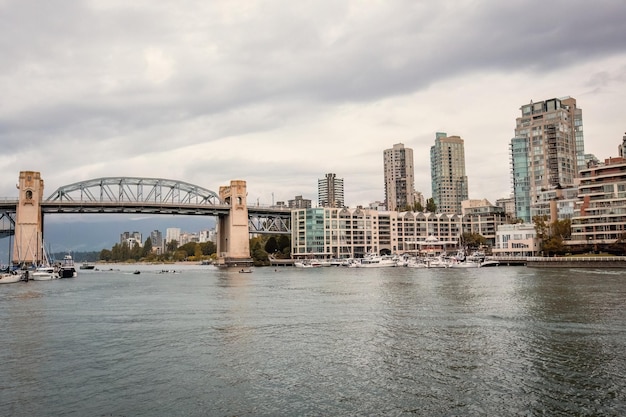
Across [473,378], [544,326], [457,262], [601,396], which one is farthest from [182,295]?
[457,262]

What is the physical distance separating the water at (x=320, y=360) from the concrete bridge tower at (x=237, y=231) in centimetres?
8956

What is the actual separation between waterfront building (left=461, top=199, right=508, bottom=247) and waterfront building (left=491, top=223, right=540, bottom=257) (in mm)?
42510

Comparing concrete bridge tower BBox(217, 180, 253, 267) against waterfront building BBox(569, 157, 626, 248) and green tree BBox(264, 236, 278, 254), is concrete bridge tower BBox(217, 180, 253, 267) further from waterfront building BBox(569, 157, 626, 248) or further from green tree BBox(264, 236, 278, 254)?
waterfront building BBox(569, 157, 626, 248)

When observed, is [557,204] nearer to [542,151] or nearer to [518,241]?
[518,241]

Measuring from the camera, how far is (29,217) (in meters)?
106

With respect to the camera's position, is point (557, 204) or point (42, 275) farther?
point (557, 204)

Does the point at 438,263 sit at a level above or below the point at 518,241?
below

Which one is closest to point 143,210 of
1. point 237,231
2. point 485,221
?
point 237,231

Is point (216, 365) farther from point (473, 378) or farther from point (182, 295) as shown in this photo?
point (182, 295)

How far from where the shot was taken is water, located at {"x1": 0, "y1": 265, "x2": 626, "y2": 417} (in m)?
15.4

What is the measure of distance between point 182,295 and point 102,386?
33.5 meters

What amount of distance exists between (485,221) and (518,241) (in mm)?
50578

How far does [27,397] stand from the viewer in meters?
16.4

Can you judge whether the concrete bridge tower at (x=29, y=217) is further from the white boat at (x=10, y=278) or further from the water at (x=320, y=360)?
the water at (x=320, y=360)
